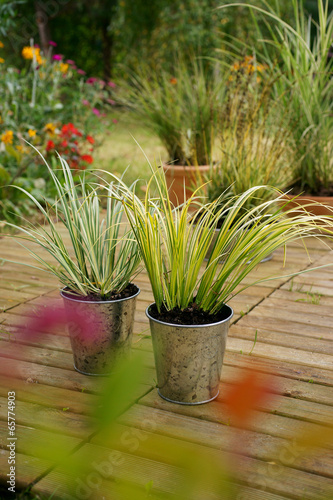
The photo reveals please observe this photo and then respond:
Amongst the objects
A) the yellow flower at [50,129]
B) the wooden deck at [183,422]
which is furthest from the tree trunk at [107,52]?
the wooden deck at [183,422]

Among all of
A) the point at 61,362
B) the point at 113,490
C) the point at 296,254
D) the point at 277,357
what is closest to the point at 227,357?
the point at 277,357

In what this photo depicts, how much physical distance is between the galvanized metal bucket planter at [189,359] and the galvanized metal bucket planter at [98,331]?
17 cm

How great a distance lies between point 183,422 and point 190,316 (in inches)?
12.5

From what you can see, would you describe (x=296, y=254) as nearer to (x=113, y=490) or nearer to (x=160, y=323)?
(x=160, y=323)

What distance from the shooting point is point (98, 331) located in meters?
1.81

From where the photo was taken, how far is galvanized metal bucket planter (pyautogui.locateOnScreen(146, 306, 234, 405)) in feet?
5.33

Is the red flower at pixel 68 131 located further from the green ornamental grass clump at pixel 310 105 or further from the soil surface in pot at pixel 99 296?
the soil surface in pot at pixel 99 296

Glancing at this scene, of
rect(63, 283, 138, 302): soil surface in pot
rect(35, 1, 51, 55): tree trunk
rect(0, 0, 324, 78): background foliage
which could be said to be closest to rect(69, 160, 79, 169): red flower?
rect(63, 283, 138, 302): soil surface in pot

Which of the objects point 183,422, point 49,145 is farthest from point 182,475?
point 49,145

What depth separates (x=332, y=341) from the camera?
212cm

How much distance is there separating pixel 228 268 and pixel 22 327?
3.15ft

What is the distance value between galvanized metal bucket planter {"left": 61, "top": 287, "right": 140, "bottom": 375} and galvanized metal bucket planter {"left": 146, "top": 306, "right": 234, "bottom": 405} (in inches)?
6.8

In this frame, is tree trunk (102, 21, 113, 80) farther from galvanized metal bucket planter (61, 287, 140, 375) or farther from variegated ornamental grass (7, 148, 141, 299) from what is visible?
galvanized metal bucket planter (61, 287, 140, 375)

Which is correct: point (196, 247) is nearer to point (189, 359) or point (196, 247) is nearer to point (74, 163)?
point (189, 359)
